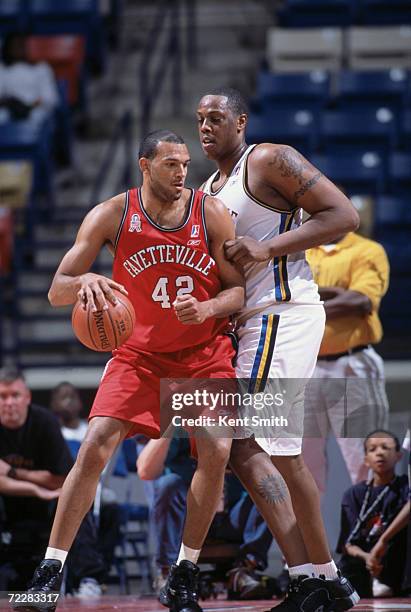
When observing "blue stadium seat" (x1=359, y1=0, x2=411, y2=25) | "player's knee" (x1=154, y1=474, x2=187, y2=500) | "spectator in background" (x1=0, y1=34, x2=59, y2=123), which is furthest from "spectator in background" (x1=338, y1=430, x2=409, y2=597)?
"blue stadium seat" (x1=359, y1=0, x2=411, y2=25)

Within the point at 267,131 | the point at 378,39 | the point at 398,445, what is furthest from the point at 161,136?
the point at 378,39

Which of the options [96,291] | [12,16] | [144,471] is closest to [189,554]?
[96,291]

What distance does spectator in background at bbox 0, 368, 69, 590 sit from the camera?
623 centimetres

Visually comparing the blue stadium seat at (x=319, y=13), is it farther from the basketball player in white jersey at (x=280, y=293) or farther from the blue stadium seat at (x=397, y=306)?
the basketball player in white jersey at (x=280, y=293)

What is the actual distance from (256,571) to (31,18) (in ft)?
27.1

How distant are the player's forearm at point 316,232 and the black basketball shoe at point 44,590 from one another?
1466 millimetres

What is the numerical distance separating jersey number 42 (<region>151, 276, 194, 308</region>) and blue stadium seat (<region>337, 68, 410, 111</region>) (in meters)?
7.09

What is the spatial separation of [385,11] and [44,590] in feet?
30.8

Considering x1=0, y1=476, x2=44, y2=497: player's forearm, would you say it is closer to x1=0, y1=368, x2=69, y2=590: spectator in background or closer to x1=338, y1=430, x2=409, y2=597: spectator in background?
x1=0, y1=368, x2=69, y2=590: spectator in background

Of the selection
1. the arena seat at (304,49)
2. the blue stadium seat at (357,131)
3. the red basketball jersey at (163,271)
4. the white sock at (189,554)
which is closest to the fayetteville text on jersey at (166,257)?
the red basketball jersey at (163,271)

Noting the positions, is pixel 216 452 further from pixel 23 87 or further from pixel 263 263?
pixel 23 87

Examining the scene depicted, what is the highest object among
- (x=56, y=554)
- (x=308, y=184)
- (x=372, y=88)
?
(x=372, y=88)

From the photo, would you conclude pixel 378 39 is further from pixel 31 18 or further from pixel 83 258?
pixel 83 258

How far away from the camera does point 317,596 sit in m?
4.44
